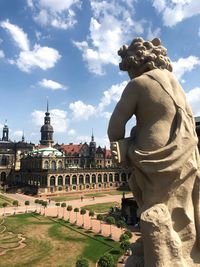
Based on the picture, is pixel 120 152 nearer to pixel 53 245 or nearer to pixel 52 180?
pixel 53 245

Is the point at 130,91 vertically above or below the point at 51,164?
below

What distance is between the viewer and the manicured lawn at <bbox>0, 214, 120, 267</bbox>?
2653 cm

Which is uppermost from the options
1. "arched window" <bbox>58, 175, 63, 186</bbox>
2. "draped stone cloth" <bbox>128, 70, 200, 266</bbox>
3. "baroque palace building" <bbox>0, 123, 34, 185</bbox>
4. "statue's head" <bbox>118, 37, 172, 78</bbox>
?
"baroque palace building" <bbox>0, 123, 34, 185</bbox>

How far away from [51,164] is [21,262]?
7408 cm

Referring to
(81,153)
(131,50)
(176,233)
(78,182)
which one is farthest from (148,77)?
(81,153)

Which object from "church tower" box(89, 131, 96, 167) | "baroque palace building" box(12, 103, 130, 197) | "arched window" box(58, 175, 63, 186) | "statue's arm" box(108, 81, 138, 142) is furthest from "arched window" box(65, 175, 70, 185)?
"statue's arm" box(108, 81, 138, 142)

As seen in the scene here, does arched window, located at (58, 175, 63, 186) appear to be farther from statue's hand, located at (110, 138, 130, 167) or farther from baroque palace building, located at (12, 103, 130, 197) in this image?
Result: statue's hand, located at (110, 138, 130, 167)

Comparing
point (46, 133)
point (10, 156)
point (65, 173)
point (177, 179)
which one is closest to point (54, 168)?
point (65, 173)

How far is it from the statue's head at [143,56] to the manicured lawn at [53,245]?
22.2m

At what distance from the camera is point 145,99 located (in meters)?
6.68

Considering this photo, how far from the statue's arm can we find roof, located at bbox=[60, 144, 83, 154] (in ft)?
402

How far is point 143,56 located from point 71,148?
127m

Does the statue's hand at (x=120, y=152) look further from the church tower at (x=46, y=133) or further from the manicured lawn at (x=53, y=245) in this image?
the church tower at (x=46, y=133)

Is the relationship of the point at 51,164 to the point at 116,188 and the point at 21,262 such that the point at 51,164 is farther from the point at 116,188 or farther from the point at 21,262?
the point at 21,262
